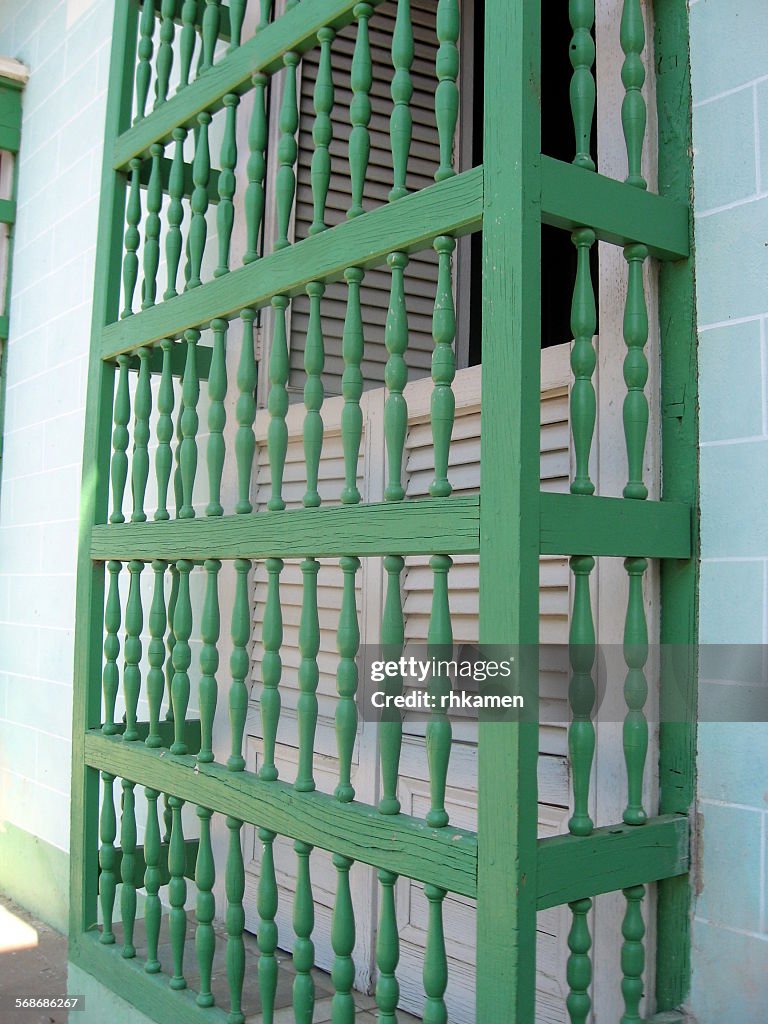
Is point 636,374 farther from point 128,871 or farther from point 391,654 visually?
point 128,871

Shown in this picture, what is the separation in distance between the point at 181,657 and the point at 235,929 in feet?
1.94

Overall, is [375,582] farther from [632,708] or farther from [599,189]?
[599,189]

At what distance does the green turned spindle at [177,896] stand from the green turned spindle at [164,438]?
0.69 meters

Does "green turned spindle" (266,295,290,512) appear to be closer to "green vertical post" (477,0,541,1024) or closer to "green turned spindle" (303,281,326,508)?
"green turned spindle" (303,281,326,508)

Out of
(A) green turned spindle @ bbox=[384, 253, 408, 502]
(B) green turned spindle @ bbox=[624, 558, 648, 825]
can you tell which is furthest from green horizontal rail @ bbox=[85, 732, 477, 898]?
(A) green turned spindle @ bbox=[384, 253, 408, 502]

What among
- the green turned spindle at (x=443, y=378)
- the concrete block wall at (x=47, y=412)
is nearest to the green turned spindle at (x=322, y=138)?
the green turned spindle at (x=443, y=378)

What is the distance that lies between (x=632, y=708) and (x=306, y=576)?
2.12 ft

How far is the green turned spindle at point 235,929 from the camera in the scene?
6.63ft

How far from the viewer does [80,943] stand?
2533mm

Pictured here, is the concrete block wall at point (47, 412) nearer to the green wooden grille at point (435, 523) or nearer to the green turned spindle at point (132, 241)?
the green turned spindle at point (132, 241)

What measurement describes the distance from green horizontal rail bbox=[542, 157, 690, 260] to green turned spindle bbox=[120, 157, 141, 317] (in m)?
1.34

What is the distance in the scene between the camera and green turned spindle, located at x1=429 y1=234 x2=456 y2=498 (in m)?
1.63

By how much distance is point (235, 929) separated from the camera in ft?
6.68

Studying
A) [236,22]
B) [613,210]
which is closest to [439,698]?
[613,210]
